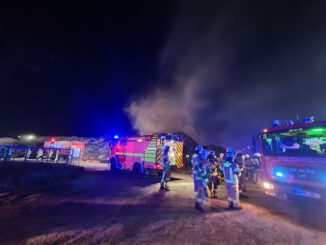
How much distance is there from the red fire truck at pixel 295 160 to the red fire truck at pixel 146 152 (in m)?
6.35

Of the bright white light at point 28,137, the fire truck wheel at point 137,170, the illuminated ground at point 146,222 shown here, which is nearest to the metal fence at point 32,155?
the fire truck wheel at point 137,170

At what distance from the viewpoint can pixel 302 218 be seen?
5605mm

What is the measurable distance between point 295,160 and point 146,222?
4746 millimetres

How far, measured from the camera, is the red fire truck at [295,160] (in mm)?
5836

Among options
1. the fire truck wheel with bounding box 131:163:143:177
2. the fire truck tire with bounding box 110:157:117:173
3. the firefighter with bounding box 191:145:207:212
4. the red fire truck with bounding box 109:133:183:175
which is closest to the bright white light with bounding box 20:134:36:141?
the fire truck tire with bounding box 110:157:117:173

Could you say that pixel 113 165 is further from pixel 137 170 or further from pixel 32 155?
pixel 32 155

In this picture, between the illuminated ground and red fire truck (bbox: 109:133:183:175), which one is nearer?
the illuminated ground

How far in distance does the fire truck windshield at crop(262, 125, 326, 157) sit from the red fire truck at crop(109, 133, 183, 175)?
634 centimetres

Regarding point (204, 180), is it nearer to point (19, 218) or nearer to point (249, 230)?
point (249, 230)

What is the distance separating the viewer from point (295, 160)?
21.0 ft

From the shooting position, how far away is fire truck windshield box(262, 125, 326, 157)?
602 cm

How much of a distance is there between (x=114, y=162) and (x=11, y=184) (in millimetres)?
8488

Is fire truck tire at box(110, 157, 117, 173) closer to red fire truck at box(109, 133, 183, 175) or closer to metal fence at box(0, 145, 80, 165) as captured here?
red fire truck at box(109, 133, 183, 175)

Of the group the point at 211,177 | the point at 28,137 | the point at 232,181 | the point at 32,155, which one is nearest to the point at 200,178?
the point at 232,181
